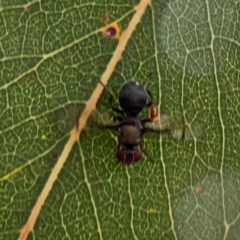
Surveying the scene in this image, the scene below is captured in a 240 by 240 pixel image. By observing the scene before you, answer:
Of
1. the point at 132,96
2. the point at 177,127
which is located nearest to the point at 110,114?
the point at 132,96

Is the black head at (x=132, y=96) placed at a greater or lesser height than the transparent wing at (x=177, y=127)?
greater

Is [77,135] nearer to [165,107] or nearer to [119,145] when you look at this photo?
[119,145]

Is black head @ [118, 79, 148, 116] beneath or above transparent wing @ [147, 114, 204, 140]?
above

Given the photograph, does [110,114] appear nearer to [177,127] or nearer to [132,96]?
[132,96]

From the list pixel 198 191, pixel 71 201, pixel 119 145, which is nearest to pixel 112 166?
pixel 119 145
